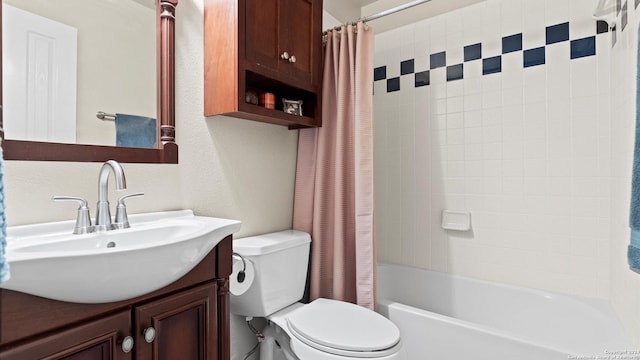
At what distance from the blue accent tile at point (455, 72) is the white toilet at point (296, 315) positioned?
1.31m

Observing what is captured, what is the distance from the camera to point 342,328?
1334 mm

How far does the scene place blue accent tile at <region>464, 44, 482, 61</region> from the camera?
194 cm

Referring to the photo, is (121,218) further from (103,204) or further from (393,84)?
(393,84)

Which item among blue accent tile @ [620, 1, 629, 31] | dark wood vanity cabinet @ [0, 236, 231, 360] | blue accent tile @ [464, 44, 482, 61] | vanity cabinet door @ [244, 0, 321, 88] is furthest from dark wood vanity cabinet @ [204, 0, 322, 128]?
blue accent tile @ [620, 1, 629, 31]

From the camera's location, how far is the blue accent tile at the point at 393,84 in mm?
2246

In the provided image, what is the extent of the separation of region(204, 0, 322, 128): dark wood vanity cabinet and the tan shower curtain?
109 mm

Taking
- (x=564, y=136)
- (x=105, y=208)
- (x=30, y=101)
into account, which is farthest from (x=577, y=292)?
(x=30, y=101)

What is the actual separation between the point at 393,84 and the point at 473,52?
0.52 metres

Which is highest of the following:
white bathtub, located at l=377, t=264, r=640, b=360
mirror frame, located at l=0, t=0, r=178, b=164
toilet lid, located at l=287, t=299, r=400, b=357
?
mirror frame, located at l=0, t=0, r=178, b=164

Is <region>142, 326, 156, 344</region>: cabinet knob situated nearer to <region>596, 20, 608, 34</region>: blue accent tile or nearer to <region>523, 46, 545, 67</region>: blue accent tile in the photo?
<region>523, 46, 545, 67</region>: blue accent tile

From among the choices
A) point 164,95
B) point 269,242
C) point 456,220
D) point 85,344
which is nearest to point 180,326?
point 85,344

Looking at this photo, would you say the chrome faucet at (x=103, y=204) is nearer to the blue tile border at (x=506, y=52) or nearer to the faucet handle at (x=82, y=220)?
the faucet handle at (x=82, y=220)

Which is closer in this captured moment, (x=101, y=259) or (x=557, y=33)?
(x=101, y=259)

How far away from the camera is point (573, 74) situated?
1.67 meters
